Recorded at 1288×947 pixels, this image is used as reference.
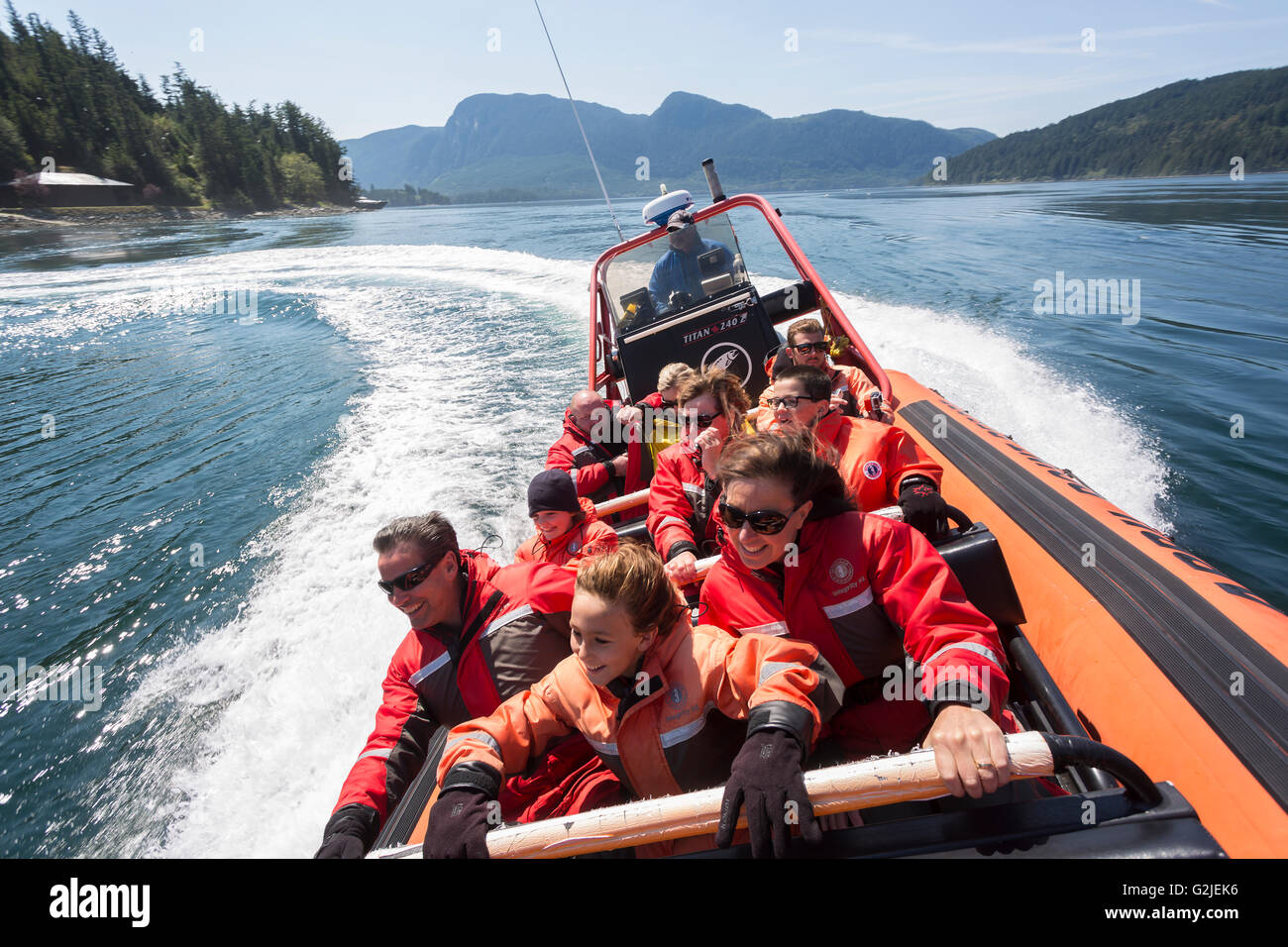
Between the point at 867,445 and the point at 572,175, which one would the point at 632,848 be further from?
the point at 572,175

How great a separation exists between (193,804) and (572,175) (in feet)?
573

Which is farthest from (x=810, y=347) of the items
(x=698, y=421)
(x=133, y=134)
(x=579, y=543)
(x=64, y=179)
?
(x=133, y=134)

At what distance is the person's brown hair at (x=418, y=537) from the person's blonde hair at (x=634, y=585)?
27.0 inches

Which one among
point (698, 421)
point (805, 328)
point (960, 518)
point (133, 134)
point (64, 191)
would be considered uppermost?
point (133, 134)

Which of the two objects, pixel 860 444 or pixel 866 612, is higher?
pixel 860 444

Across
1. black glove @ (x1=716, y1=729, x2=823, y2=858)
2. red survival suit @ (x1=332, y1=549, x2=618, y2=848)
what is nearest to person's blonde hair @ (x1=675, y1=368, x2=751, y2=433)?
red survival suit @ (x1=332, y1=549, x2=618, y2=848)

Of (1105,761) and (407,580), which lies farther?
(407,580)

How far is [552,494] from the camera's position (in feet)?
8.75

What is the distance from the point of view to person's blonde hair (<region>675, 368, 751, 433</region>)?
286cm

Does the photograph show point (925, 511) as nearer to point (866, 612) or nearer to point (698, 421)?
point (866, 612)

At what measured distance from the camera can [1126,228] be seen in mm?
15633

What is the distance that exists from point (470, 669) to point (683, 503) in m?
1.31

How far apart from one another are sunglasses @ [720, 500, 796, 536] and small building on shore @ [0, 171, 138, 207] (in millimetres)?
55589
